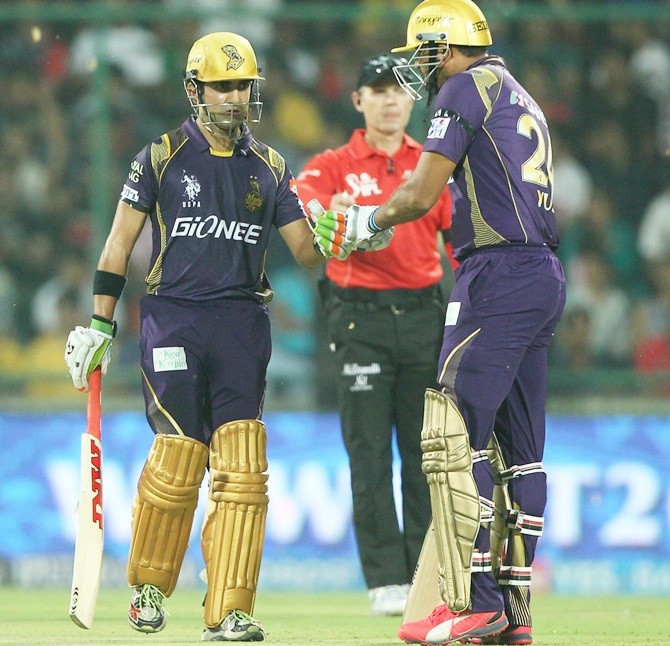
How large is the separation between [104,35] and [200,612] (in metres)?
4.46

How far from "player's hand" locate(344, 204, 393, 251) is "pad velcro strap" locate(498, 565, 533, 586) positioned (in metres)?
1.31

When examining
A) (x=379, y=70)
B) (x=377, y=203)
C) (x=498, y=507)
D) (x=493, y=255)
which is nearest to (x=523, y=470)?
(x=498, y=507)

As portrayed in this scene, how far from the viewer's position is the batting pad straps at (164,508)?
17.6 feet

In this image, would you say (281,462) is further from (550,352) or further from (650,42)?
(650,42)

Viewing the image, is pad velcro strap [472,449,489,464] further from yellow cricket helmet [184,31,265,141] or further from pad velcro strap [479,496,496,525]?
yellow cricket helmet [184,31,265,141]

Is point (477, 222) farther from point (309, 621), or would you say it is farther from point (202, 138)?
point (309, 621)

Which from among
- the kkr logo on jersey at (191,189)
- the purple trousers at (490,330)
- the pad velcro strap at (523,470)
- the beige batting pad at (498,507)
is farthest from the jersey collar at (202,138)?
the pad velcro strap at (523,470)

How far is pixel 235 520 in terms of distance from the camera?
5293 mm

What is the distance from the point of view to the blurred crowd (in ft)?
31.2

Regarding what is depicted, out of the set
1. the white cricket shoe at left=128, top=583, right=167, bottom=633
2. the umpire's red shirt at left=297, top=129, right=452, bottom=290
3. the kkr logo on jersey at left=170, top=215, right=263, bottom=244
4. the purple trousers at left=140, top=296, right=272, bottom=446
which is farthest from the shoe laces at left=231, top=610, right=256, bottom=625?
the umpire's red shirt at left=297, top=129, right=452, bottom=290

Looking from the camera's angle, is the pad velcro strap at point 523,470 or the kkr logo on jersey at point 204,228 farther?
the kkr logo on jersey at point 204,228

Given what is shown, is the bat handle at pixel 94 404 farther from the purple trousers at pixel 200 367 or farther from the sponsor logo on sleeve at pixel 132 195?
the sponsor logo on sleeve at pixel 132 195

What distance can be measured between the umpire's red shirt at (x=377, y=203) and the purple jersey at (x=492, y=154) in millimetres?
1684

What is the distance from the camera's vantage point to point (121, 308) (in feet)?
31.6
